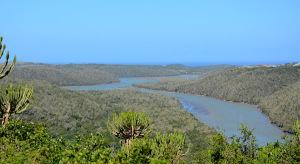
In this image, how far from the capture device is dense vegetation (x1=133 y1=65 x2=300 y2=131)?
55875mm

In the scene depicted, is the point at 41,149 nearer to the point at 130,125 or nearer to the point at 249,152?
the point at 130,125

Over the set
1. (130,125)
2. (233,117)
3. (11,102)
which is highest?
(11,102)

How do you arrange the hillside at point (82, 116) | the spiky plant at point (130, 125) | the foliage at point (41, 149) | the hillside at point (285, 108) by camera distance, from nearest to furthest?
the foliage at point (41, 149), the spiky plant at point (130, 125), the hillside at point (82, 116), the hillside at point (285, 108)

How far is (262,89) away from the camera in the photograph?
8275cm

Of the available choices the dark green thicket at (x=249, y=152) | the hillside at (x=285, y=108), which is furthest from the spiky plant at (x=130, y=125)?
the hillside at (x=285, y=108)

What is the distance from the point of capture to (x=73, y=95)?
6269cm

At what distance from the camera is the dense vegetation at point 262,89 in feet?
183

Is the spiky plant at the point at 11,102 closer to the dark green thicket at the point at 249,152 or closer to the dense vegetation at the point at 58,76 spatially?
the dark green thicket at the point at 249,152

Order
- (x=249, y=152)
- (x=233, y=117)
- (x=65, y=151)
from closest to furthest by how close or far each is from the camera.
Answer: (x=65, y=151) < (x=249, y=152) < (x=233, y=117)

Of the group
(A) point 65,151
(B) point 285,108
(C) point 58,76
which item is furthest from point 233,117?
(C) point 58,76

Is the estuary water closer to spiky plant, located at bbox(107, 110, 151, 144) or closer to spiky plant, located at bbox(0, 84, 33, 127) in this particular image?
spiky plant, located at bbox(107, 110, 151, 144)

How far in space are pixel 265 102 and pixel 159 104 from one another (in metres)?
29.7

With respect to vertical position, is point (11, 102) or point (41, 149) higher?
point (11, 102)

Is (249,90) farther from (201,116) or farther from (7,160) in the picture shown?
(7,160)
